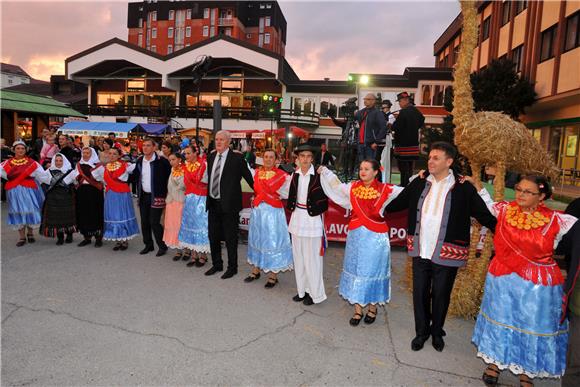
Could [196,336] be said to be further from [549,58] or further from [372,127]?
[549,58]

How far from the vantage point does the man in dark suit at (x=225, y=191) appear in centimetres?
578

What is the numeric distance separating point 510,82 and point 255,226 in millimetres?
19450

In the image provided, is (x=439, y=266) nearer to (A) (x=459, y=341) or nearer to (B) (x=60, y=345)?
(A) (x=459, y=341)

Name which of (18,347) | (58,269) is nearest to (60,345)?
(18,347)

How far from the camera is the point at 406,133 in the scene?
714cm

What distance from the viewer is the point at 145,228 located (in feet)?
23.0

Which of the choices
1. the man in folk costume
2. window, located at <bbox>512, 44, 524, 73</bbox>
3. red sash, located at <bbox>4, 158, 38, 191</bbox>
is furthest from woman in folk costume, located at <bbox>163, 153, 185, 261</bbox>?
window, located at <bbox>512, 44, 524, 73</bbox>

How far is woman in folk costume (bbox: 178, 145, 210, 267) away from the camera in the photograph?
6.23 m

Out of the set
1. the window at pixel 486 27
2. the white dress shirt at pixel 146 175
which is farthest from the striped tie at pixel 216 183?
the window at pixel 486 27

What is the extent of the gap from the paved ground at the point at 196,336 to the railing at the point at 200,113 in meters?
25.9

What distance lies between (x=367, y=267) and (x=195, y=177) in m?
3.30

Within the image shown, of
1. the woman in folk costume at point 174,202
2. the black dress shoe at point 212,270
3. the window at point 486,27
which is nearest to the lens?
the black dress shoe at point 212,270

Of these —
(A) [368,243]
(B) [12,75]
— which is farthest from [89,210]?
(B) [12,75]

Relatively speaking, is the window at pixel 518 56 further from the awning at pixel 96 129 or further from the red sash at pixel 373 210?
the awning at pixel 96 129
